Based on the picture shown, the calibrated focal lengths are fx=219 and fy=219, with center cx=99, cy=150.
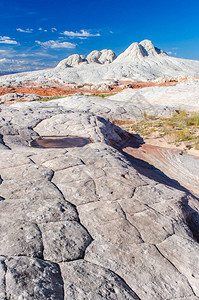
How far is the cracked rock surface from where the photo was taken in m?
1.99

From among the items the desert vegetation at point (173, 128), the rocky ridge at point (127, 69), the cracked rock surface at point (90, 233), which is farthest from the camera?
the rocky ridge at point (127, 69)

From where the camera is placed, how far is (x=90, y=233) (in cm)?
265

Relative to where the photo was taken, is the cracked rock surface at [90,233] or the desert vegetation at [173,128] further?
the desert vegetation at [173,128]

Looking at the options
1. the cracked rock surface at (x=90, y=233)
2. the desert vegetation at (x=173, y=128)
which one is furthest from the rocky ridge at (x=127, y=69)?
the cracked rock surface at (x=90, y=233)

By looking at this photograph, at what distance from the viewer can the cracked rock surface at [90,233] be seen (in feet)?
6.53

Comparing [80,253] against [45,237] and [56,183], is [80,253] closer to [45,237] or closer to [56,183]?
[45,237]

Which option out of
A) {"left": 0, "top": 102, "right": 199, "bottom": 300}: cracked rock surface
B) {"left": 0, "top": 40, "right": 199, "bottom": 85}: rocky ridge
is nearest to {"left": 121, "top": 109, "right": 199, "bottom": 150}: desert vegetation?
{"left": 0, "top": 102, "right": 199, "bottom": 300}: cracked rock surface

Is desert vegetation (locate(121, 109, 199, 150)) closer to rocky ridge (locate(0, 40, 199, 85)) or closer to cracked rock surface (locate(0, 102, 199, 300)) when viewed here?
cracked rock surface (locate(0, 102, 199, 300))

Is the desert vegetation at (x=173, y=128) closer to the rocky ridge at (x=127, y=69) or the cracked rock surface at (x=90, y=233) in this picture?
the cracked rock surface at (x=90, y=233)

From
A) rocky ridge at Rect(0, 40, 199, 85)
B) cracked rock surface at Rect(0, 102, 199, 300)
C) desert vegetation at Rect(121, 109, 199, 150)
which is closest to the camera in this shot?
cracked rock surface at Rect(0, 102, 199, 300)

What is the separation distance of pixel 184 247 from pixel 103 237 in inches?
39.5

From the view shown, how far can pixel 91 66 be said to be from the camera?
45.4 meters

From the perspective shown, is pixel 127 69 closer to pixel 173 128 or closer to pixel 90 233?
pixel 173 128

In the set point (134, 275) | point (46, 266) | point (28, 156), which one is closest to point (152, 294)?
point (134, 275)
